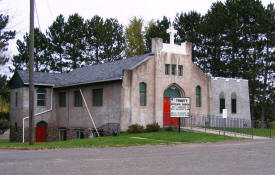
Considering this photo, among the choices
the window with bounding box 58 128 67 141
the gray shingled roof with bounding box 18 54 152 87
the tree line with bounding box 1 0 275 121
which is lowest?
the window with bounding box 58 128 67 141

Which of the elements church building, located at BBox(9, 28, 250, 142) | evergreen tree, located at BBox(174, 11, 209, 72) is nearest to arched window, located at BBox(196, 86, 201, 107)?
church building, located at BBox(9, 28, 250, 142)

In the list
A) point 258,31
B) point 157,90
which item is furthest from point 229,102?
point 258,31

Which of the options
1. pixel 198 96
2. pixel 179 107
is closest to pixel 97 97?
pixel 179 107

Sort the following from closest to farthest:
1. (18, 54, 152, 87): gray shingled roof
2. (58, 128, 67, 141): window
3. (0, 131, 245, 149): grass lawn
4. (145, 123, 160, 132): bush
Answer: (0, 131, 245, 149): grass lawn
(145, 123, 160, 132): bush
(18, 54, 152, 87): gray shingled roof
(58, 128, 67, 141): window

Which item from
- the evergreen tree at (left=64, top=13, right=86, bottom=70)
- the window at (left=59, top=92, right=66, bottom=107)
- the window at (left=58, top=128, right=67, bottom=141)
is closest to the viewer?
the window at (left=58, top=128, right=67, bottom=141)

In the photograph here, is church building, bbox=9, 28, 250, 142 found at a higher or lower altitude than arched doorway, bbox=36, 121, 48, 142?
higher

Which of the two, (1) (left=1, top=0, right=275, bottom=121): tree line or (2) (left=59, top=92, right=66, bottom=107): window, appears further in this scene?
(1) (left=1, top=0, right=275, bottom=121): tree line

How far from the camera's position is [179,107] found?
2645 centimetres

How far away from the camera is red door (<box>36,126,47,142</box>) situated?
3544 cm

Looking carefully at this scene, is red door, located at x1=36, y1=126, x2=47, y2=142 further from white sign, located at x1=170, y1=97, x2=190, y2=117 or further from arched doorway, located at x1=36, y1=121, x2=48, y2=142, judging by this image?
white sign, located at x1=170, y1=97, x2=190, y2=117

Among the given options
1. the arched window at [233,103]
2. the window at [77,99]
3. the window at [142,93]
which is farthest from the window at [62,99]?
the arched window at [233,103]

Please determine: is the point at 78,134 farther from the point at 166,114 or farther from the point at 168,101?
the point at 168,101

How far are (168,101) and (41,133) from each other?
12.8 m

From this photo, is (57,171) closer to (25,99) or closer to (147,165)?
(147,165)
